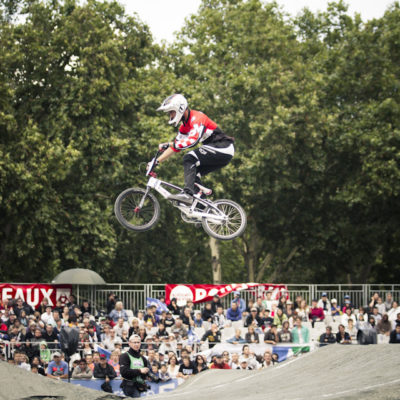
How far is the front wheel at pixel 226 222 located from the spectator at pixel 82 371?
5.55 meters

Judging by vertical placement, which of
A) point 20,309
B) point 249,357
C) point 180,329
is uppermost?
point 20,309

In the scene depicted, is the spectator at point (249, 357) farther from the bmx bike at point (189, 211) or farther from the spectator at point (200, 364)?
the bmx bike at point (189, 211)

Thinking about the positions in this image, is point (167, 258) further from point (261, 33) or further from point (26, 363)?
point (26, 363)

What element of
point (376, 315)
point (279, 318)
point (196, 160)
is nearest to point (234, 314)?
point (279, 318)

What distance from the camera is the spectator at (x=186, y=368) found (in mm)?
17281

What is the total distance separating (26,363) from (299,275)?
1341 inches

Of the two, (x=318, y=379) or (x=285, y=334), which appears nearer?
(x=318, y=379)

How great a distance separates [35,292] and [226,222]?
14.5 metres

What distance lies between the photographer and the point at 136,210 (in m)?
13.5

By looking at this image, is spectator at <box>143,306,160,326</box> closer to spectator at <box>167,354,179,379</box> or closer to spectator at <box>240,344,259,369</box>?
spectator at <box>167,354,179,379</box>

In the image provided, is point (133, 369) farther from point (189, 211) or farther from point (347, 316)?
point (347, 316)

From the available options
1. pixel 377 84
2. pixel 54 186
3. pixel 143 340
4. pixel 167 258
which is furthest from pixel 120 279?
pixel 143 340

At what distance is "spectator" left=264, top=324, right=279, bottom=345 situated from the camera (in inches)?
769

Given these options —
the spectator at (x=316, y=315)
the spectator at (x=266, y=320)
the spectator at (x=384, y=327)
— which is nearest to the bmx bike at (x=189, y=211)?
the spectator at (x=266, y=320)
